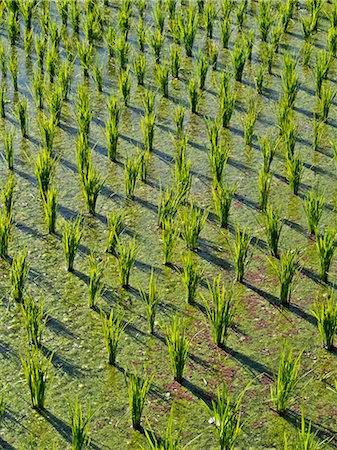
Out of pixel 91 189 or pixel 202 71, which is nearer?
pixel 91 189

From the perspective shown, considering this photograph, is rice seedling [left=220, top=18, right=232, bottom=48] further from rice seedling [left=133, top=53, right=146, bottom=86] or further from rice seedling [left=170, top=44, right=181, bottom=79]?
rice seedling [left=133, top=53, right=146, bottom=86]

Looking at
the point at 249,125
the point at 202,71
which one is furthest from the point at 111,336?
the point at 202,71

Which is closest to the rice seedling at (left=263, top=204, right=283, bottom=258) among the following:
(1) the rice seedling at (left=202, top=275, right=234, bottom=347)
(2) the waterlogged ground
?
(2) the waterlogged ground

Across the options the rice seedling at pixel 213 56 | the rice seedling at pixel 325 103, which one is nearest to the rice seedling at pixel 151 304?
the rice seedling at pixel 325 103

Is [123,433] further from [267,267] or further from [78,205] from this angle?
[78,205]

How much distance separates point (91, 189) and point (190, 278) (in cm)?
79

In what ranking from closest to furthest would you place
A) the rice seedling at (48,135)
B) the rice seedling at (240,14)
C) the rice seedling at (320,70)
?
the rice seedling at (48,135) → the rice seedling at (320,70) → the rice seedling at (240,14)

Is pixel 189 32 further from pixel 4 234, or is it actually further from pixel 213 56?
pixel 4 234

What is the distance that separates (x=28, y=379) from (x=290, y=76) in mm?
2698

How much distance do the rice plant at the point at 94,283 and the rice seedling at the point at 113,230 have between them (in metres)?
0.15

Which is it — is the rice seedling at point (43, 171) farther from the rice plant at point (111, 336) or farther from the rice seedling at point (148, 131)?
the rice plant at point (111, 336)

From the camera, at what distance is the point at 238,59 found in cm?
532

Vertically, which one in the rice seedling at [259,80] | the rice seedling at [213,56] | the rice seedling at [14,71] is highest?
the rice seedling at [259,80]

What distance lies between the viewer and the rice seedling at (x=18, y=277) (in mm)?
3402
